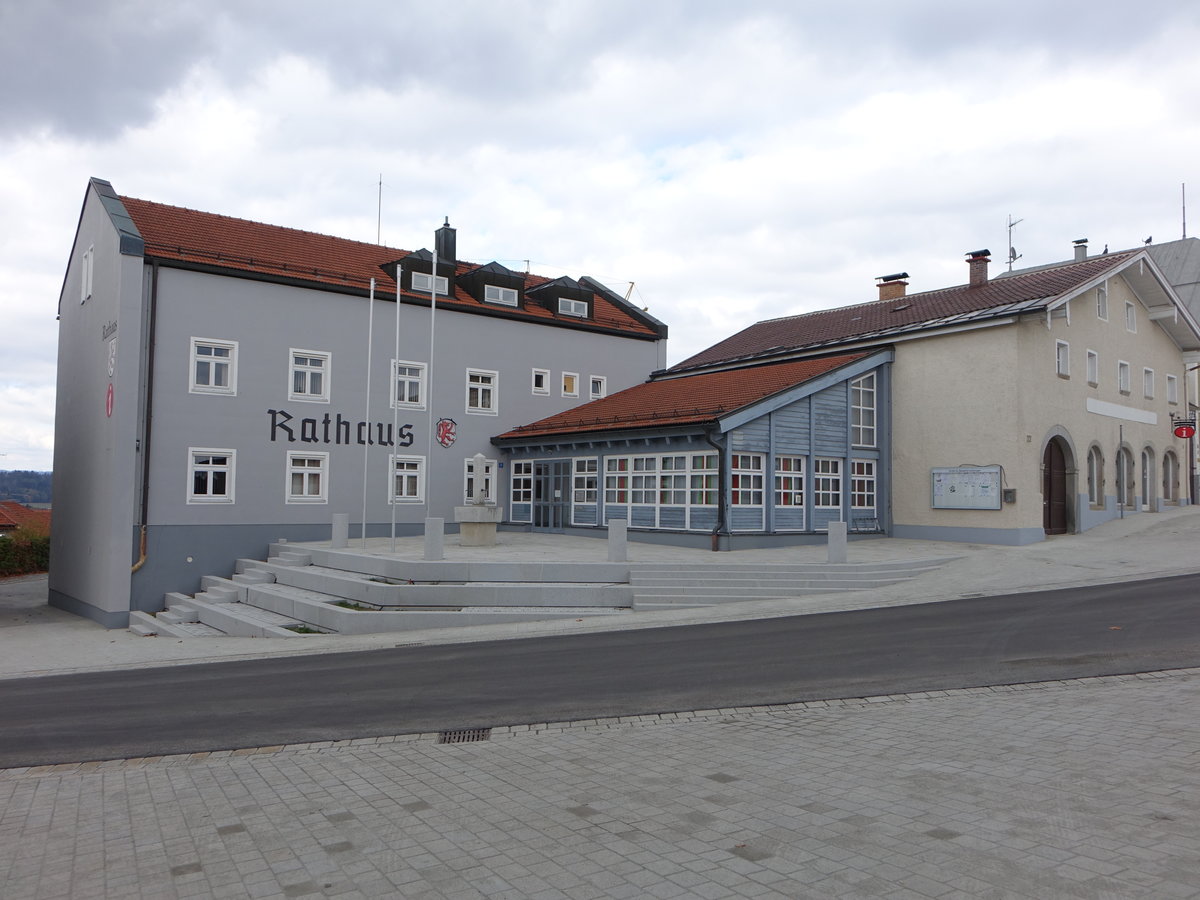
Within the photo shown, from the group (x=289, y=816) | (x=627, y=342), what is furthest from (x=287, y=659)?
(x=627, y=342)

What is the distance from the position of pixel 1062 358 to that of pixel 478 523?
16840 millimetres

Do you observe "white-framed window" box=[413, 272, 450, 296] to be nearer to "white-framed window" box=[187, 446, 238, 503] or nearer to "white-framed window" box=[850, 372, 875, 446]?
"white-framed window" box=[187, 446, 238, 503]

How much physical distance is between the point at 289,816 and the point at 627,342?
27.4 meters

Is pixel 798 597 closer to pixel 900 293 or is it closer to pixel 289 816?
pixel 289 816

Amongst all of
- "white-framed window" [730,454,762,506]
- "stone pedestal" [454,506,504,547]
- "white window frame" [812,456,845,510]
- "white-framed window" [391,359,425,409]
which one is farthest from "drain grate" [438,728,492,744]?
"white-framed window" [391,359,425,409]

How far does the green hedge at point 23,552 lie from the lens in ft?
131

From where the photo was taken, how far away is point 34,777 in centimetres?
688

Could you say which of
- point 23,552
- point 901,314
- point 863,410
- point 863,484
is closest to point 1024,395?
point 863,410

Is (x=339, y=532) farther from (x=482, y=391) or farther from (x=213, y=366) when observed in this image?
(x=482, y=391)

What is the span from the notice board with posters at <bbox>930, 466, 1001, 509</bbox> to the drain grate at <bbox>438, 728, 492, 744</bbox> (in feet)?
63.6

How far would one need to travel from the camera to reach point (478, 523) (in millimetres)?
21719

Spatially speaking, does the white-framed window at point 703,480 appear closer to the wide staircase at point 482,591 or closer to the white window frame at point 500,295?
the wide staircase at point 482,591

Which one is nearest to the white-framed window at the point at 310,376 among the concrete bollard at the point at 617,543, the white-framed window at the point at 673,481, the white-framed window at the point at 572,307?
the white-framed window at the point at 572,307

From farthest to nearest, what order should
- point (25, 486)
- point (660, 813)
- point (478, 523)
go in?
1. point (25, 486)
2. point (478, 523)
3. point (660, 813)
